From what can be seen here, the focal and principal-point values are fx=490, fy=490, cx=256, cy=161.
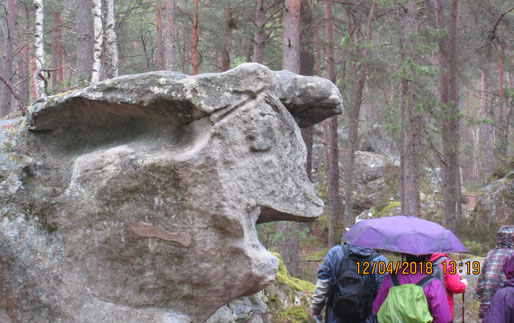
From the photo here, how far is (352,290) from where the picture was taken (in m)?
4.02

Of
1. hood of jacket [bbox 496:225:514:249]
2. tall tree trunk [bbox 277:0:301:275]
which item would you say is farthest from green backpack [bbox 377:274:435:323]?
tall tree trunk [bbox 277:0:301:275]

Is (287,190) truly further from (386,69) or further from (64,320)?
(386,69)

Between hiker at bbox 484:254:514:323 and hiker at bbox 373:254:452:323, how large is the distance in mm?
358

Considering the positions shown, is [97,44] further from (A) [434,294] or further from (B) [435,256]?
(A) [434,294]

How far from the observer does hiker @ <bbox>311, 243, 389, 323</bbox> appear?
13.2 feet

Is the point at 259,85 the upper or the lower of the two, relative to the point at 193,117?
upper

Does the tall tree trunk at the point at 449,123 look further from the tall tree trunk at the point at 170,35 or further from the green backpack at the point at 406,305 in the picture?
the green backpack at the point at 406,305

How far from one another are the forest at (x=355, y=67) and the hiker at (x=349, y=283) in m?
3.85

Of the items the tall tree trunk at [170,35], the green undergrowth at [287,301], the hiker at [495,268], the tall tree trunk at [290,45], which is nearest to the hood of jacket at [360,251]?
the hiker at [495,268]

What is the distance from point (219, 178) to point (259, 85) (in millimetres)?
862

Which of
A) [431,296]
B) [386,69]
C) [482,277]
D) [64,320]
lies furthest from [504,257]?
[386,69]

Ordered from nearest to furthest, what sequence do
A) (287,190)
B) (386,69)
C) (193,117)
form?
(193,117)
(287,190)
(386,69)

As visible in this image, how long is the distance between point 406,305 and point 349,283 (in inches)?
21.8

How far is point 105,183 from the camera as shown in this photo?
4137mm
